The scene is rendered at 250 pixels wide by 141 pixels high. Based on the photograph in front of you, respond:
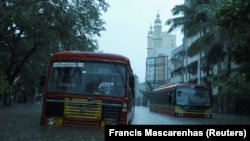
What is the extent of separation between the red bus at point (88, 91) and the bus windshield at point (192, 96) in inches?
841

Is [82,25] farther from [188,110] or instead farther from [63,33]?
[188,110]

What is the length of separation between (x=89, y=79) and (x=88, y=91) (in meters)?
0.39

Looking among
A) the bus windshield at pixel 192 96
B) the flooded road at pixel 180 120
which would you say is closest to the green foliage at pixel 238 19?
the flooded road at pixel 180 120

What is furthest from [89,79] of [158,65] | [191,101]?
[158,65]

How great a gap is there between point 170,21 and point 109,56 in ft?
131

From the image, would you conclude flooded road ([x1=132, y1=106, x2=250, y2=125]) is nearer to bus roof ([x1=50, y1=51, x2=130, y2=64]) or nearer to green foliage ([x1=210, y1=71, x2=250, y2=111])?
green foliage ([x1=210, y1=71, x2=250, y2=111])

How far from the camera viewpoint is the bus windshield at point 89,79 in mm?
16406

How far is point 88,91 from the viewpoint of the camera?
16.4 metres

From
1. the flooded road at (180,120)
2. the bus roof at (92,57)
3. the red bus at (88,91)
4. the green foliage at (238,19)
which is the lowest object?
the flooded road at (180,120)

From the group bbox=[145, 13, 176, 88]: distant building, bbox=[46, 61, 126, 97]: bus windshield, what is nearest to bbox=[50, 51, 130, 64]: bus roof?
bbox=[46, 61, 126, 97]: bus windshield

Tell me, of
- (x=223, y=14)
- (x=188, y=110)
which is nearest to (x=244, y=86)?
(x=188, y=110)

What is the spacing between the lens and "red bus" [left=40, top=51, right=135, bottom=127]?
53.4ft

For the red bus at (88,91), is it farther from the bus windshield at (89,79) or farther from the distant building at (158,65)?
the distant building at (158,65)

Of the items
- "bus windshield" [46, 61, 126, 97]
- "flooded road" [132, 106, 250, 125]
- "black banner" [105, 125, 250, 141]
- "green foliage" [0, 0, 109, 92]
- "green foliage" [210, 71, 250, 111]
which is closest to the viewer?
"black banner" [105, 125, 250, 141]
